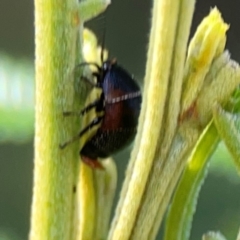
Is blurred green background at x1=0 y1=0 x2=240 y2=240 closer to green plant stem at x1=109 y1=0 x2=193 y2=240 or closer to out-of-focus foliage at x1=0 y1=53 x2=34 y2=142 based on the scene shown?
out-of-focus foliage at x1=0 y1=53 x2=34 y2=142

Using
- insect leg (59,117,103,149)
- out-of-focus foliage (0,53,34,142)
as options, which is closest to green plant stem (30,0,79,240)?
insect leg (59,117,103,149)

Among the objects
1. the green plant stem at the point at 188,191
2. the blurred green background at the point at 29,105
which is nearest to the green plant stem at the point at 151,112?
the green plant stem at the point at 188,191

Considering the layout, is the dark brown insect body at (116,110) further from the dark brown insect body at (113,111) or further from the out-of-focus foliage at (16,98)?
the out-of-focus foliage at (16,98)

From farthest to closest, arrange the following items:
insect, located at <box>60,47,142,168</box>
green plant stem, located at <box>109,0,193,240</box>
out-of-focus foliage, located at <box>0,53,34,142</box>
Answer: out-of-focus foliage, located at <box>0,53,34,142</box> → insect, located at <box>60,47,142,168</box> → green plant stem, located at <box>109,0,193,240</box>

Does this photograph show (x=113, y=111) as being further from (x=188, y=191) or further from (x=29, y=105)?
(x=29, y=105)

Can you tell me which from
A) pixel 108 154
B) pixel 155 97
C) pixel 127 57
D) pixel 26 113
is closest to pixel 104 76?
pixel 108 154
